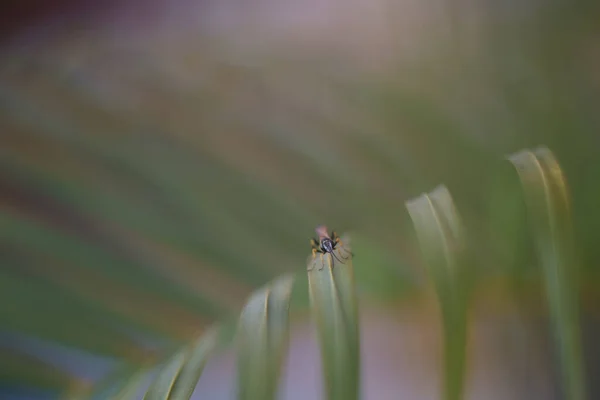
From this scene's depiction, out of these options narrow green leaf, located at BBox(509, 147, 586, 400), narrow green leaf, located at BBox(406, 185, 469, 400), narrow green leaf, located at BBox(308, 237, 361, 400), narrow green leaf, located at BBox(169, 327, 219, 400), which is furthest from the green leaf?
narrow green leaf, located at BBox(509, 147, 586, 400)

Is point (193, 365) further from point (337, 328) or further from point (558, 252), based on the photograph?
point (558, 252)

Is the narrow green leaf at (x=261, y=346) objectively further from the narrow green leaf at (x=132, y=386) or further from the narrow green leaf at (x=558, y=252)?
the narrow green leaf at (x=558, y=252)

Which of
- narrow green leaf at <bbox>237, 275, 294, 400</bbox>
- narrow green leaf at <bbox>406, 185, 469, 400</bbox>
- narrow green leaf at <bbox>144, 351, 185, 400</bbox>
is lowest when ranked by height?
narrow green leaf at <bbox>144, 351, 185, 400</bbox>

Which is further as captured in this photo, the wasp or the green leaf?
the wasp

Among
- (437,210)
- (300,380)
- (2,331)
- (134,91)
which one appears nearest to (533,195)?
(437,210)

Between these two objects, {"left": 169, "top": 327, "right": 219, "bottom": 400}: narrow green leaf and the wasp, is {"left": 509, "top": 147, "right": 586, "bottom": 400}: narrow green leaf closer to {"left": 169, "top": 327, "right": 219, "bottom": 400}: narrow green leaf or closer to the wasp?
the wasp

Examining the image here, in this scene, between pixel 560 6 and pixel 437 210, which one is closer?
pixel 437 210

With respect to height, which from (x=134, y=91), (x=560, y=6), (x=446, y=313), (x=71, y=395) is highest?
(x=560, y=6)

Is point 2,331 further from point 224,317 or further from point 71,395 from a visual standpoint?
point 224,317
